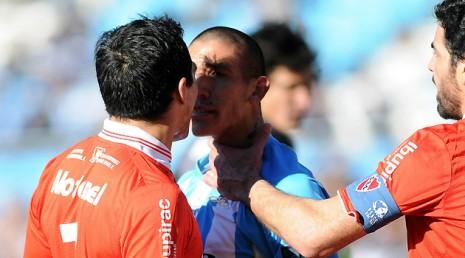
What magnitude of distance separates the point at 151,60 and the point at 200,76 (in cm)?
72

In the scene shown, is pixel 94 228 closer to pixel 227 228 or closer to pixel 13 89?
pixel 227 228

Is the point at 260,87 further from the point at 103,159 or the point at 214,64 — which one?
the point at 103,159

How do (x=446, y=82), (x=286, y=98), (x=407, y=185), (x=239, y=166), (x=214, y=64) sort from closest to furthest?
(x=407, y=185)
(x=446, y=82)
(x=239, y=166)
(x=214, y=64)
(x=286, y=98)

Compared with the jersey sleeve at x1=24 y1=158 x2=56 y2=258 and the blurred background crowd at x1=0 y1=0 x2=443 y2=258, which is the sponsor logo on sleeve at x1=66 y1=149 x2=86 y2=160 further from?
the blurred background crowd at x1=0 y1=0 x2=443 y2=258

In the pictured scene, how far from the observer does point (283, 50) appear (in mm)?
5426

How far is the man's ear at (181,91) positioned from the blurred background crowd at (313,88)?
378cm

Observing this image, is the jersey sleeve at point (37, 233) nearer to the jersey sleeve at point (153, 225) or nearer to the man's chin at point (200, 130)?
the jersey sleeve at point (153, 225)

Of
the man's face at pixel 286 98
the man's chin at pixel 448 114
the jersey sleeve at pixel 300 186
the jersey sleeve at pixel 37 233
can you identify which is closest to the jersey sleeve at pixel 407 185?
the man's chin at pixel 448 114

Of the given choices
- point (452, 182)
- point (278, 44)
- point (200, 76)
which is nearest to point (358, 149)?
point (278, 44)

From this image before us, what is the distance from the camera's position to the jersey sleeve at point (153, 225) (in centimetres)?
235

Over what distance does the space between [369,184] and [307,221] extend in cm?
24

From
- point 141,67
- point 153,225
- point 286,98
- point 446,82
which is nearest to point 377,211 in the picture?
point 446,82

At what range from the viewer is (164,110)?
259 cm

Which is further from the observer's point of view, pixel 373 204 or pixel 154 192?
pixel 373 204
